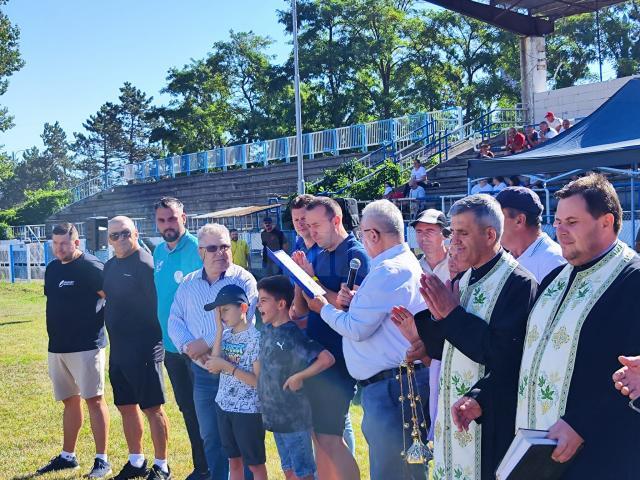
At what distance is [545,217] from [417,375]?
32.9 ft

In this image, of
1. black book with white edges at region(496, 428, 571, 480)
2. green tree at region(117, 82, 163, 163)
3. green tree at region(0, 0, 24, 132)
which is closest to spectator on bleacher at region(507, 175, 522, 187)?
black book with white edges at region(496, 428, 571, 480)

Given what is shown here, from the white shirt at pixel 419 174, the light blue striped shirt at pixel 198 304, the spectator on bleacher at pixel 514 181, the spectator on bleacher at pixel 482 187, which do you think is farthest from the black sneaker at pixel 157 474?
the white shirt at pixel 419 174

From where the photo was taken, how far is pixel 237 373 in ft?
15.6

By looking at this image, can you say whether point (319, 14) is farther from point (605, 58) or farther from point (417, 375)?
point (417, 375)

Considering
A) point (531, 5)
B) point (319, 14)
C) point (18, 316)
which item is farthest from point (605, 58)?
point (18, 316)

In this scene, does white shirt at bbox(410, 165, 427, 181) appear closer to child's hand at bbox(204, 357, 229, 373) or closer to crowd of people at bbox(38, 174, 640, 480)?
crowd of people at bbox(38, 174, 640, 480)

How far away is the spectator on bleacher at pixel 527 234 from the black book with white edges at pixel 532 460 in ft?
5.25

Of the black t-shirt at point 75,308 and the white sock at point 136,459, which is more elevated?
the black t-shirt at point 75,308

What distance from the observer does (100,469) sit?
20.3 ft

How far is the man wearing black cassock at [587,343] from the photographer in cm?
287

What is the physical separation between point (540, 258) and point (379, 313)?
106 cm

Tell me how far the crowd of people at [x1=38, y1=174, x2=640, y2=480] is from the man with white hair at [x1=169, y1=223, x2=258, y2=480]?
0.05 ft

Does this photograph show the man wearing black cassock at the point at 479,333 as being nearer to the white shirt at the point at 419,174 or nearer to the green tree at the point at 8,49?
the white shirt at the point at 419,174

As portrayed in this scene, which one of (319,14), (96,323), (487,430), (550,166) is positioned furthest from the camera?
(319,14)
